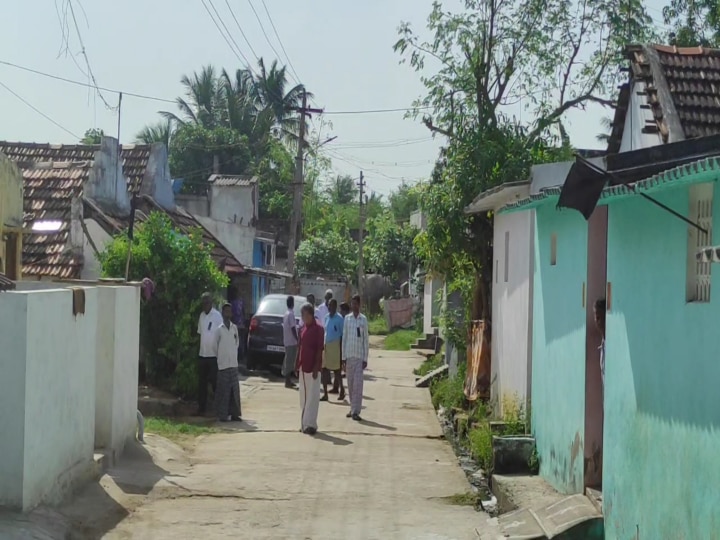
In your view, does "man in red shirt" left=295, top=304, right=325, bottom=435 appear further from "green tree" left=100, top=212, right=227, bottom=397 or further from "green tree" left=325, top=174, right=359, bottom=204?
"green tree" left=325, top=174, right=359, bottom=204

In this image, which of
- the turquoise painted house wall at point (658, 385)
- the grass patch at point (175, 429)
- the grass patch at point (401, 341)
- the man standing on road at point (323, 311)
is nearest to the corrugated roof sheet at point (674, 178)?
the turquoise painted house wall at point (658, 385)

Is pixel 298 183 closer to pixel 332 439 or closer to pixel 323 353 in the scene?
pixel 323 353

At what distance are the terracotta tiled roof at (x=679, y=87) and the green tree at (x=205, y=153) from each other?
37.1m

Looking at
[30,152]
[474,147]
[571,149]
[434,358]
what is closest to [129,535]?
[474,147]

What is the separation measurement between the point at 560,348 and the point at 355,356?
243 inches

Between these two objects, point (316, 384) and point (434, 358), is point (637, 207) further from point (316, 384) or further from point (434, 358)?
point (434, 358)

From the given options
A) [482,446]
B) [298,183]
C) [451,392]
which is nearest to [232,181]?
[298,183]

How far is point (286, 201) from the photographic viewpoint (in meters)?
53.0

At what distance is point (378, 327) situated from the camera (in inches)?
1829

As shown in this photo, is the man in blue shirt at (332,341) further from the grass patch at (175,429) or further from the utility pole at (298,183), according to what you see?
the utility pole at (298,183)

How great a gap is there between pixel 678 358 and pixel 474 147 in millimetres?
11505

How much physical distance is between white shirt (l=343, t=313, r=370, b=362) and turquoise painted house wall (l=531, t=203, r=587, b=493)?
15.7 feet

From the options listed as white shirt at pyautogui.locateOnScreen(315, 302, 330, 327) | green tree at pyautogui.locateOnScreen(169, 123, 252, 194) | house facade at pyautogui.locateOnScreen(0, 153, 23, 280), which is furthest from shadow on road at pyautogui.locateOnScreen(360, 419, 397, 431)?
green tree at pyautogui.locateOnScreen(169, 123, 252, 194)

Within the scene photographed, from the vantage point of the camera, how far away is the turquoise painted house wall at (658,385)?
562 cm
